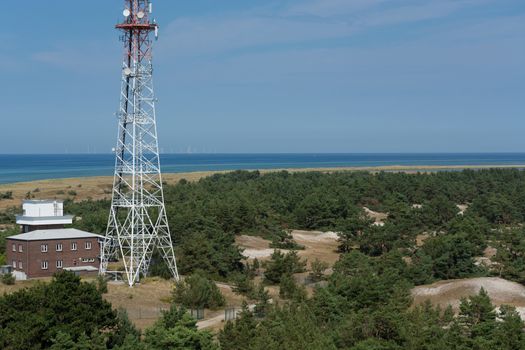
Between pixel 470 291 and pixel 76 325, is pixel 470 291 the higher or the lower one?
the lower one

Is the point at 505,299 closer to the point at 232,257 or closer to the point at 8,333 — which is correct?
the point at 232,257

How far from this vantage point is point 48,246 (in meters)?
49.7

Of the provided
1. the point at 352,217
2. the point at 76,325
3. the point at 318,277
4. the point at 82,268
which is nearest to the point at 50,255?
the point at 82,268

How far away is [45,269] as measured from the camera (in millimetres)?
49656

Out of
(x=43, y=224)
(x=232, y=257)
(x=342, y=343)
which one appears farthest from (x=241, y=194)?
(x=342, y=343)

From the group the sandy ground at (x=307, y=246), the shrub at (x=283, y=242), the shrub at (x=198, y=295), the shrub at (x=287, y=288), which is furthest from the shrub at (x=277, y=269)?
the shrub at (x=283, y=242)

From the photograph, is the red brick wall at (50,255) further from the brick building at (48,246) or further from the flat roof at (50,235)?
the flat roof at (50,235)

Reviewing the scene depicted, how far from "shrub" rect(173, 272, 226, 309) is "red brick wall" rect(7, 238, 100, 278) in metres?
8.64

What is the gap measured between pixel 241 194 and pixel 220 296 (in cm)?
4524

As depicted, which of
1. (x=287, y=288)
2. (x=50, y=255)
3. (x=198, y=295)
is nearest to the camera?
(x=198, y=295)

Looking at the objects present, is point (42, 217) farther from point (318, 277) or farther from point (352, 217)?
point (352, 217)

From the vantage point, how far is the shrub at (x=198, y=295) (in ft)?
144

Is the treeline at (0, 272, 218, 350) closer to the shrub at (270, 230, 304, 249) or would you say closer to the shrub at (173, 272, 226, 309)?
the shrub at (173, 272, 226, 309)

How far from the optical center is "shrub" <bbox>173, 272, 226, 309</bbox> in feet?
144
